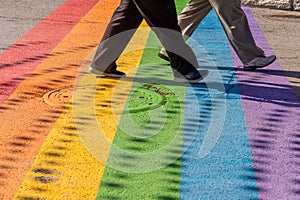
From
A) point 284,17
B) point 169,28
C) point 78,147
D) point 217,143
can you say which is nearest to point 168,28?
point 169,28

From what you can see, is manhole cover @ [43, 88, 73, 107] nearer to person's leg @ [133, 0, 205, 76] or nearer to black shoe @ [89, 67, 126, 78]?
black shoe @ [89, 67, 126, 78]

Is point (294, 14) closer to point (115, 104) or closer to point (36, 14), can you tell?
point (36, 14)

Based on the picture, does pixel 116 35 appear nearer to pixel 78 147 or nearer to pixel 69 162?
pixel 78 147

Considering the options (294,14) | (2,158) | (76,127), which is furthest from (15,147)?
(294,14)

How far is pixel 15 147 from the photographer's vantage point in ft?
16.0

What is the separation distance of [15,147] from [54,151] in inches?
11.4

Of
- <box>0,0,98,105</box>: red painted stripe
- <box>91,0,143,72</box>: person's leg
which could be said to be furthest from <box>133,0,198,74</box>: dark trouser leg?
<box>0,0,98,105</box>: red painted stripe

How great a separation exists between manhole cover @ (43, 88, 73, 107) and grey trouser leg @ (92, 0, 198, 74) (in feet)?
1.99

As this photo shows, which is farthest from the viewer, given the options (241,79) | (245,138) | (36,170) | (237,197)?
(241,79)

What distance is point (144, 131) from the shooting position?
529 cm

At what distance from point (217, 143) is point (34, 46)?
12.0 ft

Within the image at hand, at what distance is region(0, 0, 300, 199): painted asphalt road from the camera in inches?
170

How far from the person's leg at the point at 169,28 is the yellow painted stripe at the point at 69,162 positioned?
23.0 inches

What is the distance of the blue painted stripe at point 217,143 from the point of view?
430 centimetres
